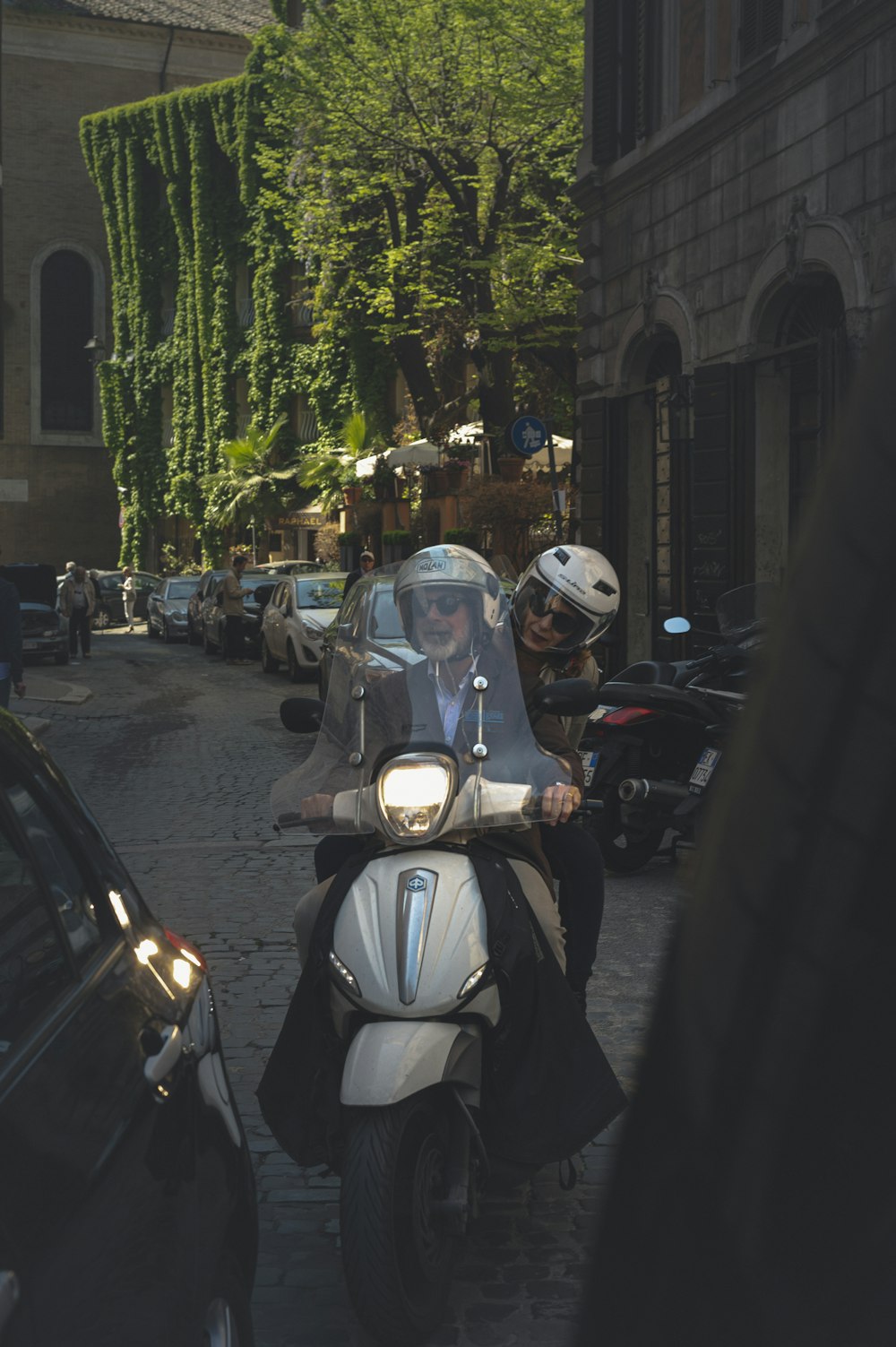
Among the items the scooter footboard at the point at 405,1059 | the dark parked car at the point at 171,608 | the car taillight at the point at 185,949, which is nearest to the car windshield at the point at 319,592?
the dark parked car at the point at 171,608

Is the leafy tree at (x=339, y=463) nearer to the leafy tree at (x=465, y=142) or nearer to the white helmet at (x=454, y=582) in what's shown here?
the leafy tree at (x=465, y=142)

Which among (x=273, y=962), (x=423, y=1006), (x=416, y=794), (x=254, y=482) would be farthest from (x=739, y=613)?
(x=254, y=482)

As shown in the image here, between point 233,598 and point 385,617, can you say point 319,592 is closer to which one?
point 233,598

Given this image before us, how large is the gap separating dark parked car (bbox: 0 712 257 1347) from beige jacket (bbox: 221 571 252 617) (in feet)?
84.0

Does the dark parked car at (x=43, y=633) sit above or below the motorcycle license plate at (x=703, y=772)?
above

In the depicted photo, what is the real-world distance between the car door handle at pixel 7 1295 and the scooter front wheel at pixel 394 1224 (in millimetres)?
1719

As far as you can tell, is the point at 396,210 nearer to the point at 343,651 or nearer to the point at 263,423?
the point at 263,423

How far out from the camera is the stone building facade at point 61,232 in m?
61.2

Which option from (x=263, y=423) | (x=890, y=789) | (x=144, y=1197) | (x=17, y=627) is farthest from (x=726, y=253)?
(x=263, y=423)

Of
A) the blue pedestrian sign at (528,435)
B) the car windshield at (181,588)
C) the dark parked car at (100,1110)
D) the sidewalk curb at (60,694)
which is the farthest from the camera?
the car windshield at (181,588)

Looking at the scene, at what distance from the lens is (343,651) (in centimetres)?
414

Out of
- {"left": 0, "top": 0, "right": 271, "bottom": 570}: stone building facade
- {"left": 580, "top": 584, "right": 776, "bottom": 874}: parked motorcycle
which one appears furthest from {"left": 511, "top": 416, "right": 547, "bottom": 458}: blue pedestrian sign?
{"left": 0, "top": 0, "right": 271, "bottom": 570}: stone building facade

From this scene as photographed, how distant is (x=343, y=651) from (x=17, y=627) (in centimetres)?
886

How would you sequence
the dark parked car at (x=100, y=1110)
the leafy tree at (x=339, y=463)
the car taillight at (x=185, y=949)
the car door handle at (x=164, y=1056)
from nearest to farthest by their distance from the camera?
the dark parked car at (x=100, y=1110)
the car door handle at (x=164, y=1056)
the car taillight at (x=185, y=949)
the leafy tree at (x=339, y=463)
